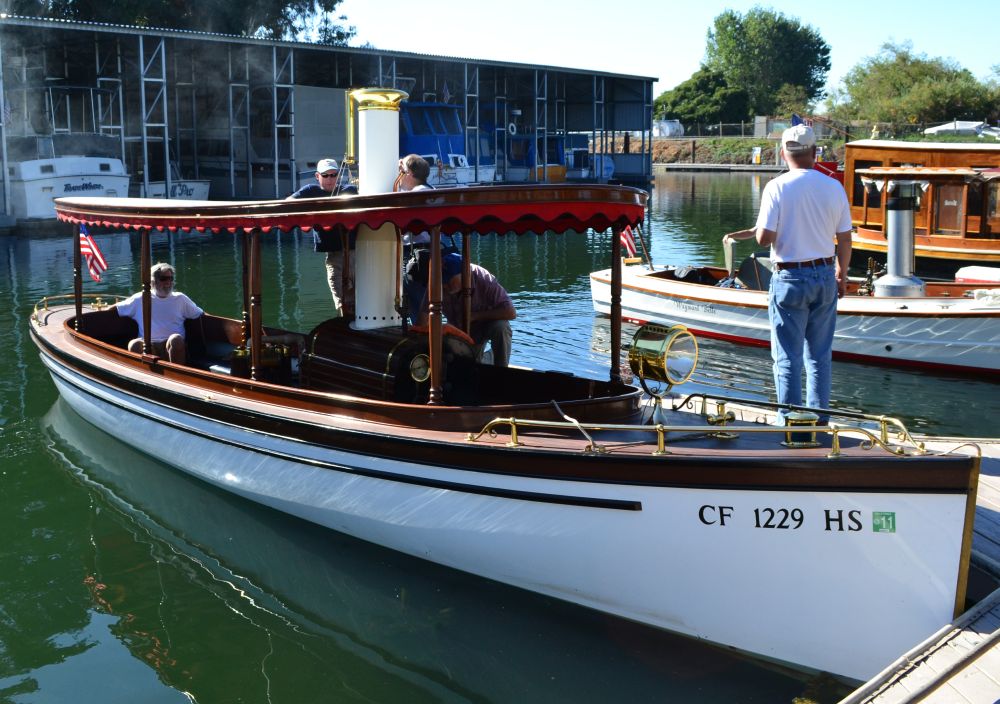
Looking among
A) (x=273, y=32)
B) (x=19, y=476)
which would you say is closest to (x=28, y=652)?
(x=19, y=476)

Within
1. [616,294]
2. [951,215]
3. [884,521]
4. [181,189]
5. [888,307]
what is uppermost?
[181,189]

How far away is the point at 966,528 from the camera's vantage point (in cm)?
493

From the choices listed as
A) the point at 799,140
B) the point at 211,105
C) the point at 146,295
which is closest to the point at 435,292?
the point at 799,140

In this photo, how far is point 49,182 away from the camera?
29484 mm

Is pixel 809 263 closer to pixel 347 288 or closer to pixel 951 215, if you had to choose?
pixel 347 288

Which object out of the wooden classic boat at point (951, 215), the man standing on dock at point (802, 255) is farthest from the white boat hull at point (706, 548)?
the wooden classic boat at point (951, 215)

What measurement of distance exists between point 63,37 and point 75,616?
104 feet

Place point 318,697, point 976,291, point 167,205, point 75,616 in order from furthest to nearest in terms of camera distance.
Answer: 1. point 976,291
2. point 167,205
3. point 75,616
4. point 318,697

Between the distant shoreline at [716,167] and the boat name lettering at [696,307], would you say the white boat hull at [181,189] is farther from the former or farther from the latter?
the distant shoreline at [716,167]

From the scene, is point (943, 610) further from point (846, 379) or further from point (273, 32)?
point (273, 32)

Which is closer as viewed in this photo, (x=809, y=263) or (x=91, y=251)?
(x=809, y=263)

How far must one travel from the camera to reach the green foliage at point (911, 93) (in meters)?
68.0

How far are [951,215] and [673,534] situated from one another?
603 inches

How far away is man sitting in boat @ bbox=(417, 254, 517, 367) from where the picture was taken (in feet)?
26.6
